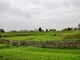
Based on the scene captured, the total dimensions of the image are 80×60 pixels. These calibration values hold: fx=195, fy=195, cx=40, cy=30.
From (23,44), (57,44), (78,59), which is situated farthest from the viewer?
(23,44)

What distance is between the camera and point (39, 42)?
2441cm

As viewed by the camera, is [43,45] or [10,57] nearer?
[10,57]

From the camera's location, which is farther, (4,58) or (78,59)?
(4,58)

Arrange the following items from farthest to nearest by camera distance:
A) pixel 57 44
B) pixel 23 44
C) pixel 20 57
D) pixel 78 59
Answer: pixel 23 44 → pixel 57 44 → pixel 20 57 → pixel 78 59

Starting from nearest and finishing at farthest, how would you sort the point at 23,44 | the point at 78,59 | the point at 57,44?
the point at 78,59
the point at 57,44
the point at 23,44

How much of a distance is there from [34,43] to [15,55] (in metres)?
8.69

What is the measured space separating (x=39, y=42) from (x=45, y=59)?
32.5ft

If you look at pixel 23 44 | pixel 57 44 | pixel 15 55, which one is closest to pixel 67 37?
pixel 57 44

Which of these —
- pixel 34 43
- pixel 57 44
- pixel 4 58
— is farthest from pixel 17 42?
pixel 4 58

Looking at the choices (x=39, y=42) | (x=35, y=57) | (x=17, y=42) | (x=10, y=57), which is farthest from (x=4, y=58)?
(x=17, y=42)

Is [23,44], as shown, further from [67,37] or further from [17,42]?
[67,37]

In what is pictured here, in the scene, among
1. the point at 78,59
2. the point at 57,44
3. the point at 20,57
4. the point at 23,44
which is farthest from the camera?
the point at 23,44

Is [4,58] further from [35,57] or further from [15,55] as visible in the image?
[35,57]

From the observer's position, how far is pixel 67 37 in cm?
2645
